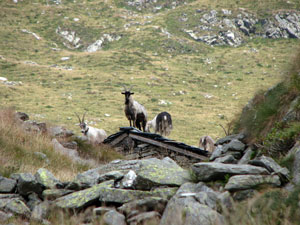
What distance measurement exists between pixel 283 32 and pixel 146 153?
8119 centimetres

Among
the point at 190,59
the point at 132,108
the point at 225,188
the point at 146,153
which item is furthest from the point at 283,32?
the point at 225,188

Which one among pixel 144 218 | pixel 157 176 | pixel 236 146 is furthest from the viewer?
pixel 236 146

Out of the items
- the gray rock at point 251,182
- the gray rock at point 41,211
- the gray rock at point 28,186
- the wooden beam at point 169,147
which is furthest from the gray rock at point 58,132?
A: the gray rock at point 251,182

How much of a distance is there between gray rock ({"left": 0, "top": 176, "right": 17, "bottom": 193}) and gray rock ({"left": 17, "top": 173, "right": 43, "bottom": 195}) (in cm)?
24

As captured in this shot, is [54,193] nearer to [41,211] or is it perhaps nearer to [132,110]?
[41,211]

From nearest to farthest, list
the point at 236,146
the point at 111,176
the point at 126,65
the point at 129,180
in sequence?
1. the point at 129,180
2. the point at 111,176
3. the point at 236,146
4. the point at 126,65

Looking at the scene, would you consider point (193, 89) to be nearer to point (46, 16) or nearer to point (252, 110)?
point (252, 110)

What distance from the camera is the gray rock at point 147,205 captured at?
5000 mm

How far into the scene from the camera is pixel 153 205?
A: 16.4 feet

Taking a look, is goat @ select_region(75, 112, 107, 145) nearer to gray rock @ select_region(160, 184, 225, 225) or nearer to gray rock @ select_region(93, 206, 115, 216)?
gray rock @ select_region(93, 206, 115, 216)

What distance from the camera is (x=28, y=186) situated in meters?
6.80

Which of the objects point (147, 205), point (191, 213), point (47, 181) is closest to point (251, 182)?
point (191, 213)

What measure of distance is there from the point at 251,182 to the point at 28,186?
14.8 ft

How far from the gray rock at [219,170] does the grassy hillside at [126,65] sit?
877 inches
